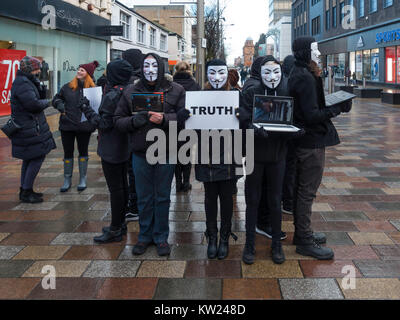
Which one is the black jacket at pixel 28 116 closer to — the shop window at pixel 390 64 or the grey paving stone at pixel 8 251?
the grey paving stone at pixel 8 251

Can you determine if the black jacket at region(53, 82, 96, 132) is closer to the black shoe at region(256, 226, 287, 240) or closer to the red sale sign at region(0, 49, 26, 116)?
the black shoe at region(256, 226, 287, 240)

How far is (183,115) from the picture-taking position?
4.03 metres

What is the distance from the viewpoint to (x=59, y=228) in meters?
5.21

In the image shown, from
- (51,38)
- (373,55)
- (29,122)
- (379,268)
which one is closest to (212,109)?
(379,268)

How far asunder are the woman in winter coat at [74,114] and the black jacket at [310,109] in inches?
124

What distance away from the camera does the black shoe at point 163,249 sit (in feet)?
14.2

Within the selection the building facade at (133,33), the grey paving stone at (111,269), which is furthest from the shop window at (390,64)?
the grey paving stone at (111,269)

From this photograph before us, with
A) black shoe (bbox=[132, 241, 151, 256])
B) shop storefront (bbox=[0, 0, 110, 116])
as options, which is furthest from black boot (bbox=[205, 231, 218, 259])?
shop storefront (bbox=[0, 0, 110, 116])

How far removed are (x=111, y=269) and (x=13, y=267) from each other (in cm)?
91

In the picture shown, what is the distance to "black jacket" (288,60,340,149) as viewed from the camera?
161 inches

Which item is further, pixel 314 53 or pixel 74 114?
pixel 74 114

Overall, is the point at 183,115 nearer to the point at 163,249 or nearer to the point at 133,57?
the point at 163,249
